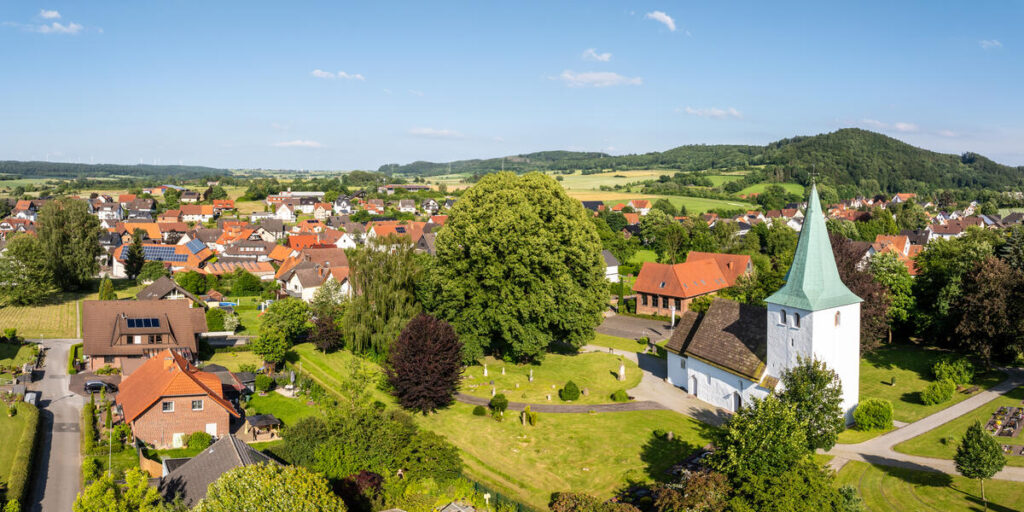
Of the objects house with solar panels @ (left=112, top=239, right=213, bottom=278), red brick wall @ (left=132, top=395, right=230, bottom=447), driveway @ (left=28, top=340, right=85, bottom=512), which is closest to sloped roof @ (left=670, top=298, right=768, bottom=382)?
red brick wall @ (left=132, top=395, right=230, bottom=447)

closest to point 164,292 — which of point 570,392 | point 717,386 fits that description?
point 570,392

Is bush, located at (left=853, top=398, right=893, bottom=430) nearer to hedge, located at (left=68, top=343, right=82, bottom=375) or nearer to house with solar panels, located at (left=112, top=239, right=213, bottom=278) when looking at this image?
hedge, located at (left=68, top=343, right=82, bottom=375)

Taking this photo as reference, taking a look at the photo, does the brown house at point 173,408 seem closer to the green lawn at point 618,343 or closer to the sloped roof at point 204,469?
the sloped roof at point 204,469

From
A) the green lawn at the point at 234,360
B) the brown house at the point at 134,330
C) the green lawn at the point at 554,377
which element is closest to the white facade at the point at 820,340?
the green lawn at the point at 554,377

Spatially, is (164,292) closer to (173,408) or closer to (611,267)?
(173,408)

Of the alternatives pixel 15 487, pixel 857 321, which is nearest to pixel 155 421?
pixel 15 487

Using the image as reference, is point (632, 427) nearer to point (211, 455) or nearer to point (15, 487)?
point (211, 455)
